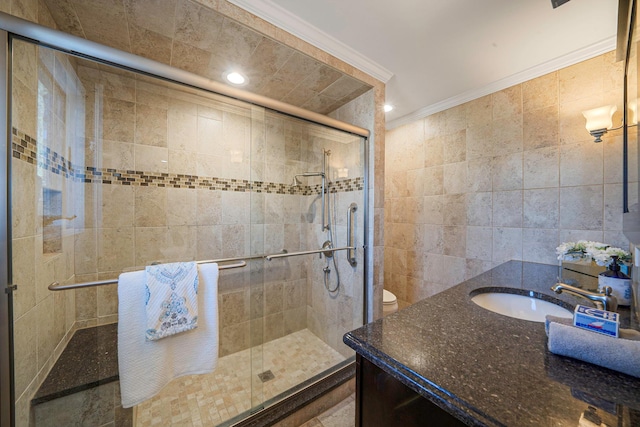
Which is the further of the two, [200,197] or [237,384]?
[200,197]

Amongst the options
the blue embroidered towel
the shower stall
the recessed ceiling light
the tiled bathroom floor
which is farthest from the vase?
the recessed ceiling light

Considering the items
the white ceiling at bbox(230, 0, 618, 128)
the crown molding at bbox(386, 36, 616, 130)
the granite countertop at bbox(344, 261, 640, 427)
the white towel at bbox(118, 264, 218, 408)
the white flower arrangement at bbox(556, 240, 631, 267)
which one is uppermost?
the white ceiling at bbox(230, 0, 618, 128)

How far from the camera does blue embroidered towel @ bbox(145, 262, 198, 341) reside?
105 cm

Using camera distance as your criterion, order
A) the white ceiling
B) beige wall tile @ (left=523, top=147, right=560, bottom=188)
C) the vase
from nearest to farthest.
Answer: the vase → the white ceiling → beige wall tile @ (left=523, top=147, right=560, bottom=188)

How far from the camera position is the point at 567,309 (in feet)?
3.12

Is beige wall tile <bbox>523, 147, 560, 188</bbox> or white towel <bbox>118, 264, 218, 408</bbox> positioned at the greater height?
beige wall tile <bbox>523, 147, 560, 188</bbox>

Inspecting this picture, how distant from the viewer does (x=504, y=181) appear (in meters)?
1.84

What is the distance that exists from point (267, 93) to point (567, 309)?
2.24 meters

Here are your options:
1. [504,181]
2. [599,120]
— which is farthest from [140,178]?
[599,120]

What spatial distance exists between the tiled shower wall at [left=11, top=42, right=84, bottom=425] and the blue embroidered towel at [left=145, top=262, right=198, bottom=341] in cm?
42

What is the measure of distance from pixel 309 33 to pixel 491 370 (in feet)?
5.79

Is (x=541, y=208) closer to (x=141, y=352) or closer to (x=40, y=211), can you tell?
(x=141, y=352)

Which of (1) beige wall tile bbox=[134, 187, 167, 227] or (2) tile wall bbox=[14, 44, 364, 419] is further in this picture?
(1) beige wall tile bbox=[134, 187, 167, 227]

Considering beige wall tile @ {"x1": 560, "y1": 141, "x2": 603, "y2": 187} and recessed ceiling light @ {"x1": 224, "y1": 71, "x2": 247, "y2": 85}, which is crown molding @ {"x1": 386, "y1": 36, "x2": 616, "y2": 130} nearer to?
beige wall tile @ {"x1": 560, "y1": 141, "x2": 603, "y2": 187}
